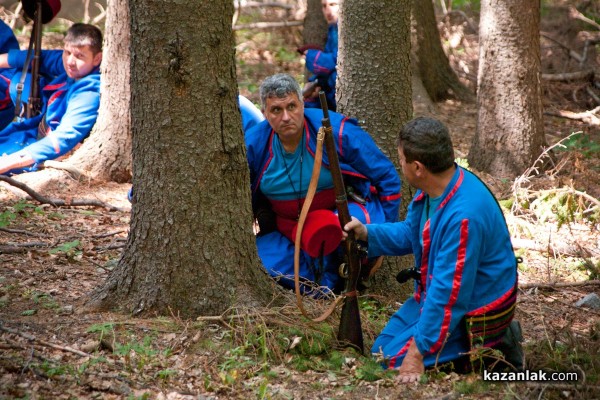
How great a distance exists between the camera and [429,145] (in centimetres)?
342

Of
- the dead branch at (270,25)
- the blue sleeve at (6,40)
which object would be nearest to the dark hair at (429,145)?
the blue sleeve at (6,40)

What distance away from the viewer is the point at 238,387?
3.36 m

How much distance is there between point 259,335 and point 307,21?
27.6ft

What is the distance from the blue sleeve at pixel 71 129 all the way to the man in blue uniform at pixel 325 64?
7.32 ft

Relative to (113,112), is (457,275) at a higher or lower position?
lower

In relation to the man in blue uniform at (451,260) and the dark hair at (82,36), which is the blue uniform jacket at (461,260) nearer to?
the man in blue uniform at (451,260)

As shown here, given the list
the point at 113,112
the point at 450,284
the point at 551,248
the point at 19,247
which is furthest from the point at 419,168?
the point at 113,112

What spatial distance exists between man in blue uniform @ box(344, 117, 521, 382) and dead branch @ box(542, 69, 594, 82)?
9027mm

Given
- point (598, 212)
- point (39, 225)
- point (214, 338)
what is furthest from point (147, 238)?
point (598, 212)

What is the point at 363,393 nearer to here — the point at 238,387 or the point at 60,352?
the point at 238,387

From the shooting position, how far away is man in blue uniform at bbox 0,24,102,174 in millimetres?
7016

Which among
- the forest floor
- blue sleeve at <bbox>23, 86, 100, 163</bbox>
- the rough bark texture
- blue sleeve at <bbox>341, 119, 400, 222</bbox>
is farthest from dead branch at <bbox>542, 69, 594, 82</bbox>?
blue sleeve at <bbox>341, 119, 400, 222</bbox>

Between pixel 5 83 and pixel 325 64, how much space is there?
356 cm

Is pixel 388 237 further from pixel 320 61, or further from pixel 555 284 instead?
→ pixel 320 61
